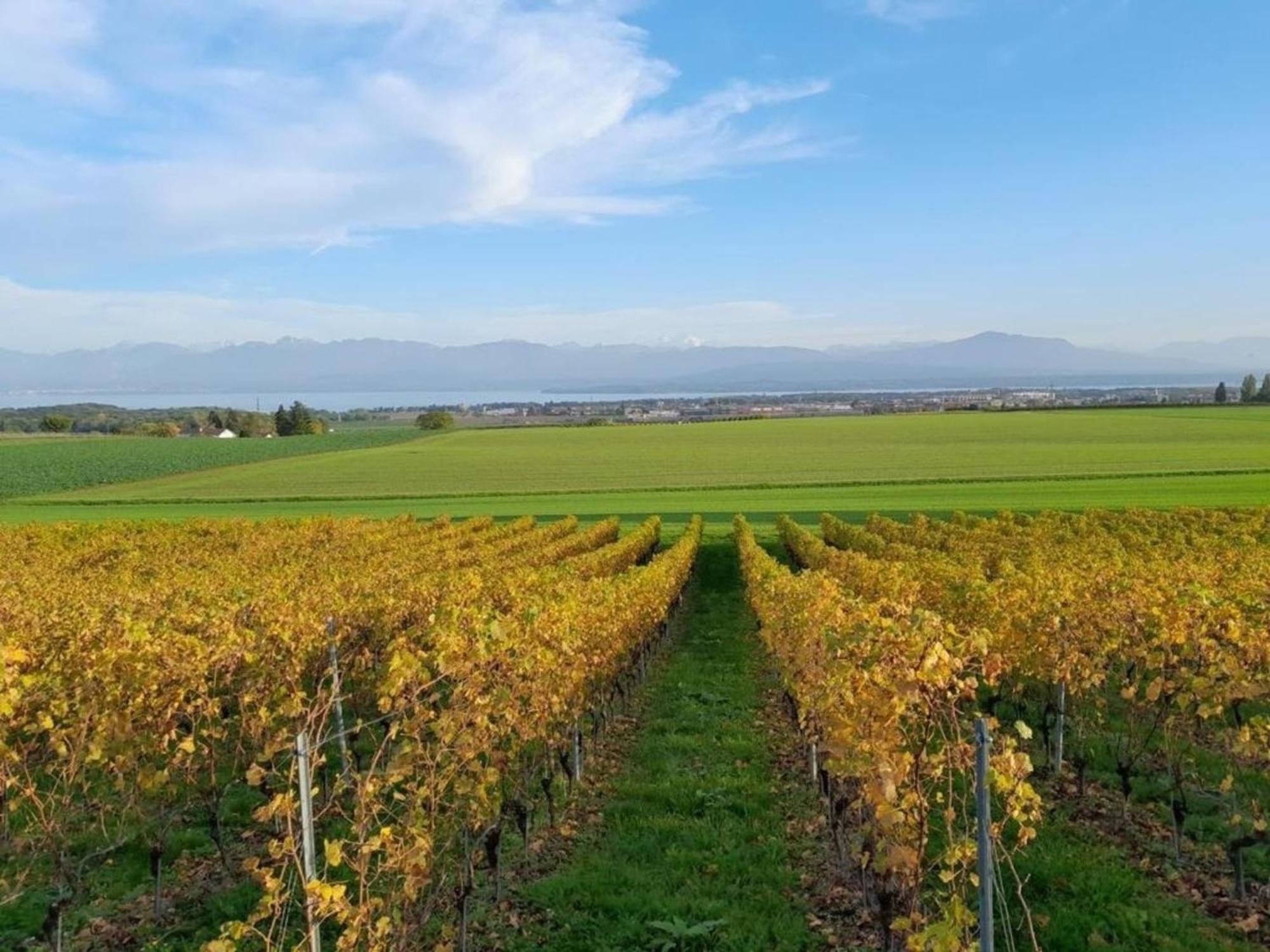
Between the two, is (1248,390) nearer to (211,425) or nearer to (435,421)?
(435,421)

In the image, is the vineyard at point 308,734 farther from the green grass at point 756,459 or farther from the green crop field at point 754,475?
the green grass at point 756,459

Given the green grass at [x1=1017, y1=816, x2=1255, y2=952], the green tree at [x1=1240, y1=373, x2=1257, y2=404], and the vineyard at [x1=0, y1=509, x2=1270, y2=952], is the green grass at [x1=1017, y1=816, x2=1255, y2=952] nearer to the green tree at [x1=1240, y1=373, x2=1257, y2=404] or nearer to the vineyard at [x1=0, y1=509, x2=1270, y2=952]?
the vineyard at [x1=0, y1=509, x2=1270, y2=952]

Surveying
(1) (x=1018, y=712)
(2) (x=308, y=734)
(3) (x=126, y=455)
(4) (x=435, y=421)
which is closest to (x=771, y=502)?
(1) (x=1018, y=712)

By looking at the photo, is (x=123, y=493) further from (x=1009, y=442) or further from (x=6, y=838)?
(x=1009, y=442)

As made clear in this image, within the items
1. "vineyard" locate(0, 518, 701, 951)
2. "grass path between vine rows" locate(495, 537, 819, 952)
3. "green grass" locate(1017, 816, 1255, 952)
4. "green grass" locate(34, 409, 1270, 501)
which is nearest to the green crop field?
"green grass" locate(34, 409, 1270, 501)

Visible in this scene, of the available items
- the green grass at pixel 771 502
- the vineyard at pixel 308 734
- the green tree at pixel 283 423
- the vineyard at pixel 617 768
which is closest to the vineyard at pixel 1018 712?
the vineyard at pixel 617 768

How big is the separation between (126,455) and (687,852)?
9033 cm

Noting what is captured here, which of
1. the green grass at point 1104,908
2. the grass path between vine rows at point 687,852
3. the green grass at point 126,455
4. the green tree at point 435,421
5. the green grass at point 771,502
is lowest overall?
the green grass at point 771,502

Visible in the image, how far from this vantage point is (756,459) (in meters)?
75.1

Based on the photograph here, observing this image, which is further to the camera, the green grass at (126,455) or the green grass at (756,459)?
the green grass at (126,455)

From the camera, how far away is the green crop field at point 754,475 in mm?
46438

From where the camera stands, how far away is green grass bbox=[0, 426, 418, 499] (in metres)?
66.9

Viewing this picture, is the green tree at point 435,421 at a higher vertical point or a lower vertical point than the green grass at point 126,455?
higher

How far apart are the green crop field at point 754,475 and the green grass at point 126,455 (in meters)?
2.30
